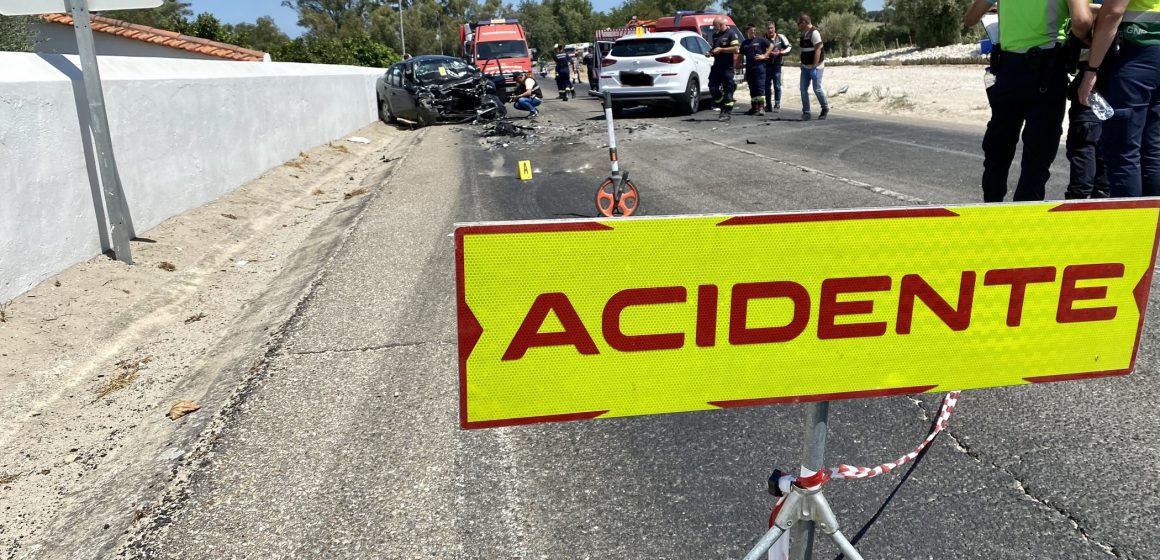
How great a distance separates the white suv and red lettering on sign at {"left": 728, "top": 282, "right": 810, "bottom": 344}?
53.7 feet

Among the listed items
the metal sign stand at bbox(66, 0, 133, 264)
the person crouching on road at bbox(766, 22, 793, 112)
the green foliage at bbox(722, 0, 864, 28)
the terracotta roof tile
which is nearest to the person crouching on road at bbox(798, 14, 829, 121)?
the person crouching on road at bbox(766, 22, 793, 112)

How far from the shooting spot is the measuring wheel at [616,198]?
754 centimetres

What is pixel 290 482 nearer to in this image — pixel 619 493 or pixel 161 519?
pixel 161 519

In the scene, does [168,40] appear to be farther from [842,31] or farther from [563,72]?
[842,31]

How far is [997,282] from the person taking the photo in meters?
2.00

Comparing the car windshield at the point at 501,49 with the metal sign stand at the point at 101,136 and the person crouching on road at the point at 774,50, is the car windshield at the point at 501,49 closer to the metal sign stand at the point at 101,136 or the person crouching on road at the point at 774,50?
the person crouching on road at the point at 774,50

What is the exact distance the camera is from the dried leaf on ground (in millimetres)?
4000

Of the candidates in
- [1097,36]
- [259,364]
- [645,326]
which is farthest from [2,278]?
[1097,36]

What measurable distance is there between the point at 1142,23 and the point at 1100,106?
0.49m

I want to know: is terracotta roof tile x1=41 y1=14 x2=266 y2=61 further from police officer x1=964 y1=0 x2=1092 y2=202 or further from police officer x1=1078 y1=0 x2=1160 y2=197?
police officer x1=1078 y1=0 x2=1160 y2=197

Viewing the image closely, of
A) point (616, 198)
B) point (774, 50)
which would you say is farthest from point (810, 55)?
point (616, 198)

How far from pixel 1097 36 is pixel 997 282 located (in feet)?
11.5

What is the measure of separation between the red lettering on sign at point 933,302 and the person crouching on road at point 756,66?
54.4ft

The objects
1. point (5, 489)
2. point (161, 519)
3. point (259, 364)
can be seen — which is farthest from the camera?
point (259, 364)
